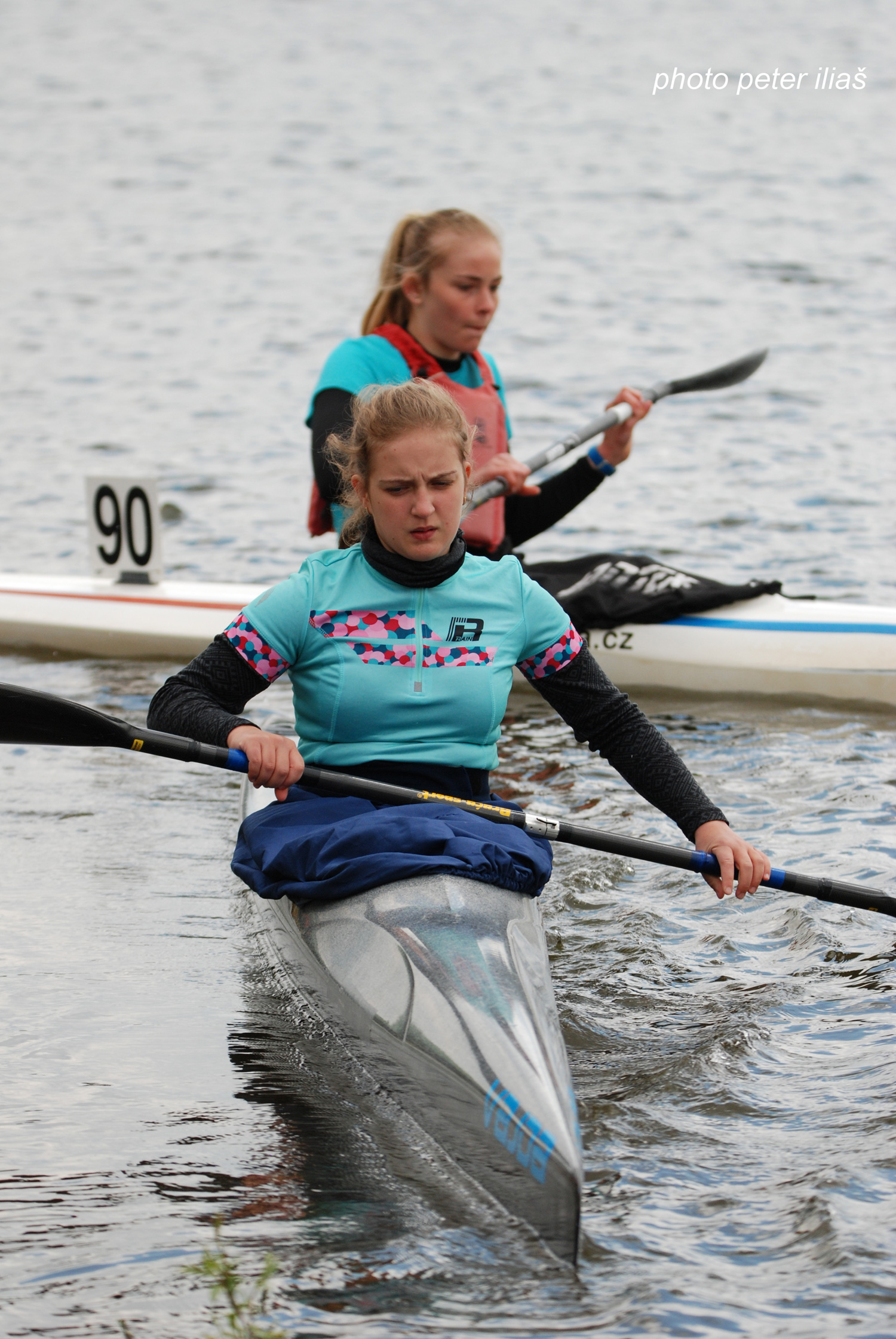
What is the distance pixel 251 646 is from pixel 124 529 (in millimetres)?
3331

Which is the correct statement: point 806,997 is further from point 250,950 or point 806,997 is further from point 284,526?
point 284,526

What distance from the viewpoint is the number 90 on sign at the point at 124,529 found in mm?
5859

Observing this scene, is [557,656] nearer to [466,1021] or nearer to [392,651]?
[392,651]

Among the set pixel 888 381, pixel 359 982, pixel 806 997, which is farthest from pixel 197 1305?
pixel 888 381

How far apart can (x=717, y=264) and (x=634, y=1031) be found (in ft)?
44.4

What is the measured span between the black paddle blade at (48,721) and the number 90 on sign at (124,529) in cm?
289

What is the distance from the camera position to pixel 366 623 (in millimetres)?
2852

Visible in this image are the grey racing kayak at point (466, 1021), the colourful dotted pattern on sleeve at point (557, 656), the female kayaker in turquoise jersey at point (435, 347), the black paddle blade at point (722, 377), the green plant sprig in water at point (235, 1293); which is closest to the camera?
the green plant sprig in water at point (235, 1293)

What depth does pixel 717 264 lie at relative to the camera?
1548 cm

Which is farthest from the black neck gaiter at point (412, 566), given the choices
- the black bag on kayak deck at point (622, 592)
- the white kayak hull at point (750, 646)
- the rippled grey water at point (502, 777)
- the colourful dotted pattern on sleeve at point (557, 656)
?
the white kayak hull at point (750, 646)

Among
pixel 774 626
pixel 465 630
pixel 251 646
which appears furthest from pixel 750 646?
pixel 251 646

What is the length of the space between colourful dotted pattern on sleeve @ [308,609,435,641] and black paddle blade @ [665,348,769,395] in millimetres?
3106

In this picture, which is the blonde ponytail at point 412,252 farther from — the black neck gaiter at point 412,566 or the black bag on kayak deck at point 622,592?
the black neck gaiter at point 412,566

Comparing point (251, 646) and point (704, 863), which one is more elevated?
point (251, 646)
